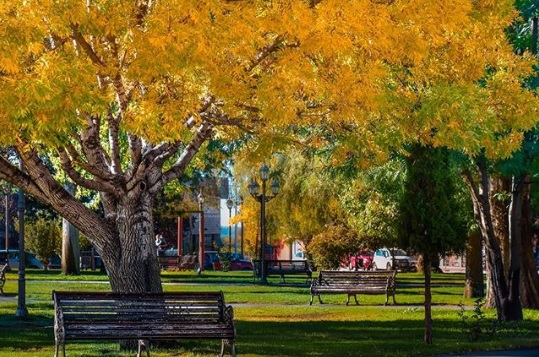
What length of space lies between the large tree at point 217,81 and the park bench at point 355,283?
11.8 m

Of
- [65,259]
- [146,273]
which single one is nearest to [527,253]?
[146,273]

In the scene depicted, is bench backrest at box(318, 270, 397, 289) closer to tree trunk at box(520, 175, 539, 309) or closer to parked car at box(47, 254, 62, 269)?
tree trunk at box(520, 175, 539, 309)

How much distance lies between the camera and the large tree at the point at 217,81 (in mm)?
16828

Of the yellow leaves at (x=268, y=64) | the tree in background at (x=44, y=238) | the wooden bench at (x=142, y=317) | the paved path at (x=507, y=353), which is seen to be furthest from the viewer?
the tree in background at (x=44, y=238)

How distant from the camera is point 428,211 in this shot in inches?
846

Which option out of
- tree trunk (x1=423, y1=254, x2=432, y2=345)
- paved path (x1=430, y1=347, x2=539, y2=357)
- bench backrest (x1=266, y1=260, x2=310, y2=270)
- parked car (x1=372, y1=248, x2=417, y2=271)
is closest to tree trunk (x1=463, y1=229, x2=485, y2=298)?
bench backrest (x1=266, y1=260, x2=310, y2=270)

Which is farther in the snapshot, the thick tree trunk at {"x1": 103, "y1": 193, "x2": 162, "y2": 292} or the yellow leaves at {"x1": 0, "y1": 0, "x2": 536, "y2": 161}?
the thick tree trunk at {"x1": 103, "y1": 193, "x2": 162, "y2": 292}

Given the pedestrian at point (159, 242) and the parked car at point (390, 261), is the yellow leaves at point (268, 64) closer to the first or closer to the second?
the pedestrian at point (159, 242)

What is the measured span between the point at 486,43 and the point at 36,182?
8.07 meters

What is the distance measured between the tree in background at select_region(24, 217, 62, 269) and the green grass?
89.2ft

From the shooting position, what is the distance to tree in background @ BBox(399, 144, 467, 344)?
21453 millimetres

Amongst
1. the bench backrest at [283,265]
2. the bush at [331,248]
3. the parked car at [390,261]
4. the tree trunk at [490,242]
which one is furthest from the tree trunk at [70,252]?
the tree trunk at [490,242]

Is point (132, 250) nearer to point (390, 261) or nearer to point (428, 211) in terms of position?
point (428, 211)

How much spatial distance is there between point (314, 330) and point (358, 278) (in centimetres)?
971
